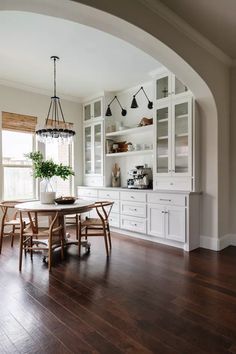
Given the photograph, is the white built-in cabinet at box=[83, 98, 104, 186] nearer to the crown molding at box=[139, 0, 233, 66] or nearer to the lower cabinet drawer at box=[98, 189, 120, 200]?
the lower cabinet drawer at box=[98, 189, 120, 200]

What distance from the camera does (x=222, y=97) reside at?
3.68 meters

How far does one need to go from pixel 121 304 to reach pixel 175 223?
5.90 ft

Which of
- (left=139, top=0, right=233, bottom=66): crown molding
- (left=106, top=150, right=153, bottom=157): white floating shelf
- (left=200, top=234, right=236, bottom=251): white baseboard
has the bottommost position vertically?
(left=200, top=234, right=236, bottom=251): white baseboard

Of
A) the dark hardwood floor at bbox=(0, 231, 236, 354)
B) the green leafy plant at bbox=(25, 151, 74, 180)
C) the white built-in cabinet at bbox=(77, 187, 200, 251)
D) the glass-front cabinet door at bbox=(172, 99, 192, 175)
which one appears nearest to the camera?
the dark hardwood floor at bbox=(0, 231, 236, 354)

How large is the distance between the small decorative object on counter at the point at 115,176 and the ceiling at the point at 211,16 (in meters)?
2.91

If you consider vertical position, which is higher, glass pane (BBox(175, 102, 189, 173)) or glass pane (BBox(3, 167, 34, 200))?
glass pane (BBox(175, 102, 189, 173))

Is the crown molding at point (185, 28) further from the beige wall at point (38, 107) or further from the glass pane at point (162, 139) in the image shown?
the beige wall at point (38, 107)

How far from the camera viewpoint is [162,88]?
4.08 m

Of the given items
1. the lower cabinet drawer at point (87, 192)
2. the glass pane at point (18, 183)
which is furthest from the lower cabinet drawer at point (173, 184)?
the glass pane at point (18, 183)

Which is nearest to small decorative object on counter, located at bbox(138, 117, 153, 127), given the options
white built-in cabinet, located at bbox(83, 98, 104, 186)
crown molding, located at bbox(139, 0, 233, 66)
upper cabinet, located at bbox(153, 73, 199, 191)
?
upper cabinet, located at bbox(153, 73, 199, 191)

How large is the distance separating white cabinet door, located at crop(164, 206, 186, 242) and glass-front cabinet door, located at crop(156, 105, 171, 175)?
0.66 meters

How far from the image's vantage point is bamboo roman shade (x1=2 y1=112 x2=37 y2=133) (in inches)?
180

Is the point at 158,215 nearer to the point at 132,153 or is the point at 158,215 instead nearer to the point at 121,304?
the point at 132,153

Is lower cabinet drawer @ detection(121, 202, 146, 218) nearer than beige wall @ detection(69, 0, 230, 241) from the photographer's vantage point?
No
